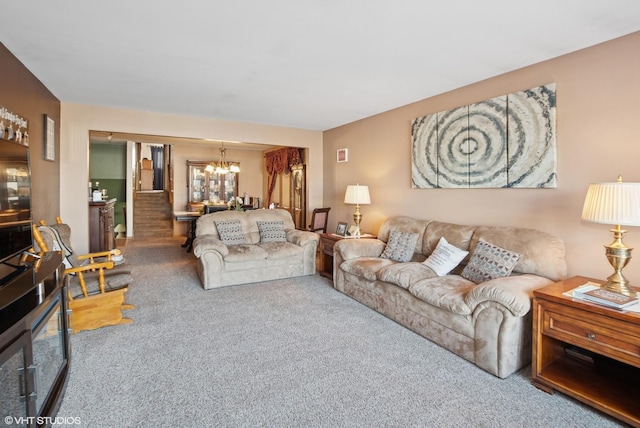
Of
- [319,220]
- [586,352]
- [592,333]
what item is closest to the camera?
[592,333]

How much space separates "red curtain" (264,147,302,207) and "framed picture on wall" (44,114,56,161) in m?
4.35

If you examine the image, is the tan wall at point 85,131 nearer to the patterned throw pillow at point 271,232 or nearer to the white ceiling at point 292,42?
the white ceiling at point 292,42

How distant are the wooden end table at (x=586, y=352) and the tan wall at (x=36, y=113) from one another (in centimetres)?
443

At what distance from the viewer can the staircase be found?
9.12 m

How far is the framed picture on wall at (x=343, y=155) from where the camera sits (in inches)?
229

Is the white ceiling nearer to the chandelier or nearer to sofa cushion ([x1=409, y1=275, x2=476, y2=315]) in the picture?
sofa cushion ([x1=409, y1=275, x2=476, y2=315])

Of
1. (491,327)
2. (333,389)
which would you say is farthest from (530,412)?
(333,389)

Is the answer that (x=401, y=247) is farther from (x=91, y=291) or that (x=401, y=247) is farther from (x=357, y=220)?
(x=91, y=291)

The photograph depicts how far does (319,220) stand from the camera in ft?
19.7

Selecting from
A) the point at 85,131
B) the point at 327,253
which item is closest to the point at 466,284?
the point at 327,253

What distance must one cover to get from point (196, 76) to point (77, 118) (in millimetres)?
2426

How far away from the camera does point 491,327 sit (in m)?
2.44

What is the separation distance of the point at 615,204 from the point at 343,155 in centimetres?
417

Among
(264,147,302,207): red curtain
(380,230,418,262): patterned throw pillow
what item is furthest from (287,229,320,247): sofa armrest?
(264,147,302,207): red curtain
